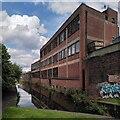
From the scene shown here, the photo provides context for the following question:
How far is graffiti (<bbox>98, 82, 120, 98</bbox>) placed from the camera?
18823 millimetres

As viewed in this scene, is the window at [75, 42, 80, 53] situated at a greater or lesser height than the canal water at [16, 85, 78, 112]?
greater

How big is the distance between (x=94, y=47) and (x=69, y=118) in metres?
14.4

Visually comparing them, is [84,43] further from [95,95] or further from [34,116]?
[34,116]

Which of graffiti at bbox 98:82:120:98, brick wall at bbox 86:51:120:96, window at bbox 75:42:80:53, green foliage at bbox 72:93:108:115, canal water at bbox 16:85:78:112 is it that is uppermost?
window at bbox 75:42:80:53

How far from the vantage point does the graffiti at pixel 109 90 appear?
18823 mm

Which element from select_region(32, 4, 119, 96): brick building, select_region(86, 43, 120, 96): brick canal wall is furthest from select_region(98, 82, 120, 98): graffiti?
select_region(32, 4, 119, 96): brick building

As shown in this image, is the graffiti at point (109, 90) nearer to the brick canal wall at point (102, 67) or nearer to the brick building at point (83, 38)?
the brick canal wall at point (102, 67)

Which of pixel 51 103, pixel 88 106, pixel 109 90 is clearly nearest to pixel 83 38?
pixel 51 103

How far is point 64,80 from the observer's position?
37.3 m

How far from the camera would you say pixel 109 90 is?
19.7m

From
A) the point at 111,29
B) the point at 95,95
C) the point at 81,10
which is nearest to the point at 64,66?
the point at 111,29

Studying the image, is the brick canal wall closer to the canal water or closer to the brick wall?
the brick wall

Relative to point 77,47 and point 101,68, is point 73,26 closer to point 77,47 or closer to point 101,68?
point 77,47

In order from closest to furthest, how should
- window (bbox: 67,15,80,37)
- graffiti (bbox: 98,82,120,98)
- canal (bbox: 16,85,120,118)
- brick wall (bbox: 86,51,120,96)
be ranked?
canal (bbox: 16,85,120,118), graffiti (bbox: 98,82,120,98), brick wall (bbox: 86,51,120,96), window (bbox: 67,15,80,37)
